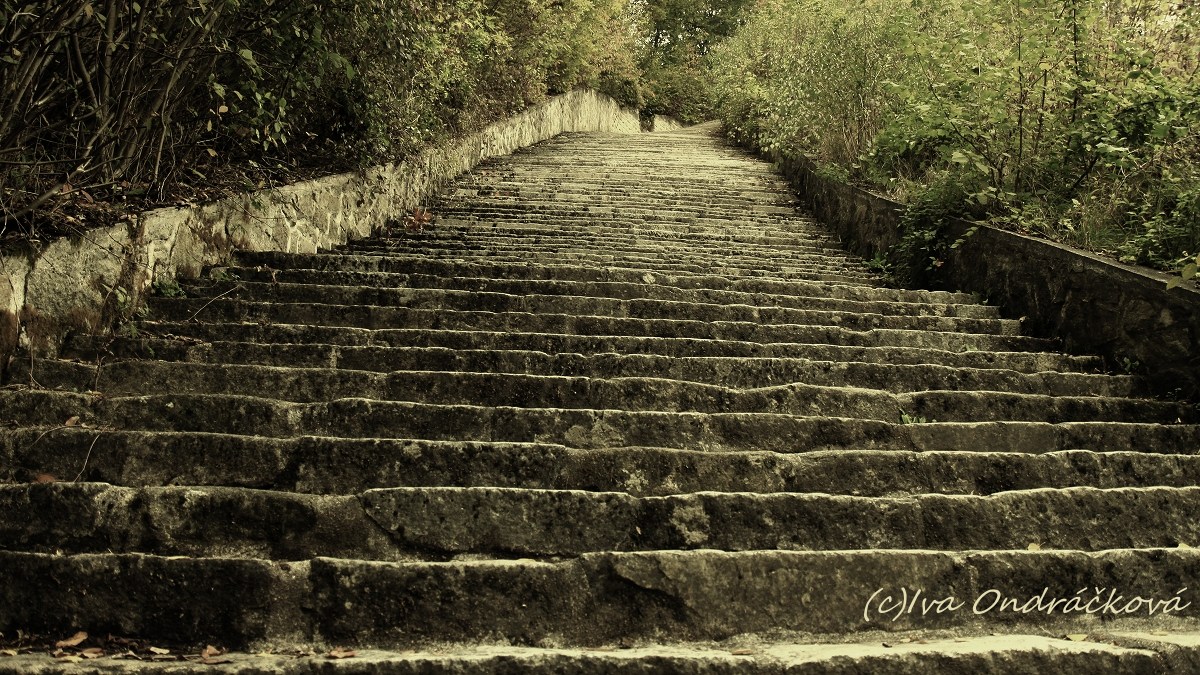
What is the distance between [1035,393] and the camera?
15.0 ft

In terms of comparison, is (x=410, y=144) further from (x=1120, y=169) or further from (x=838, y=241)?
(x=1120, y=169)

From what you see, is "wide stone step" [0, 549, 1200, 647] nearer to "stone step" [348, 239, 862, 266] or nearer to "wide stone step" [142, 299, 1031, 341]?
"wide stone step" [142, 299, 1031, 341]

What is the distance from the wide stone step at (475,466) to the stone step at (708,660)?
85 cm

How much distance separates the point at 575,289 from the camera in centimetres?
575

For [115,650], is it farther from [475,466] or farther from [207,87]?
[207,87]

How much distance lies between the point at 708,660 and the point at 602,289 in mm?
3682

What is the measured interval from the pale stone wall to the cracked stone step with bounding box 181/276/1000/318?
12.5 inches

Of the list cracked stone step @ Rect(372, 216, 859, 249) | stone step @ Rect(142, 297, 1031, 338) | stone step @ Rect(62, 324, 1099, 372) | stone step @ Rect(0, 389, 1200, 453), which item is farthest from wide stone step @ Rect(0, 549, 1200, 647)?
cracked stone step @ Rect(372, 216, 859, 249)

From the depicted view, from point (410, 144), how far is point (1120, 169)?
6.24 meters

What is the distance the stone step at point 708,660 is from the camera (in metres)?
2.28

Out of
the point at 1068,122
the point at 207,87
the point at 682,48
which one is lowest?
the point at 1068,122

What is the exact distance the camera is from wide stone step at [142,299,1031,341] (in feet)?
16.3

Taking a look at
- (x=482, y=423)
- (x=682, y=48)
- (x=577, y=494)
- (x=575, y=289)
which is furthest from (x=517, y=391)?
(x=682, y=48)

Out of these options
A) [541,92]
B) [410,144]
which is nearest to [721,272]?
[410,144]
